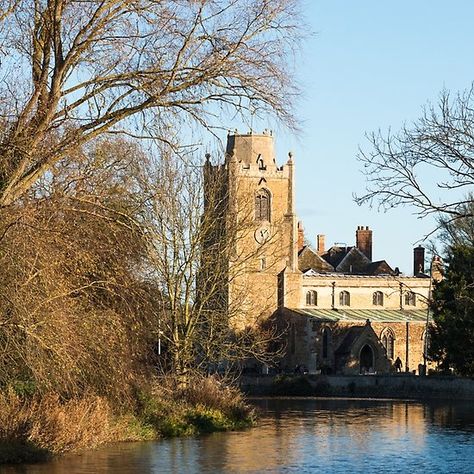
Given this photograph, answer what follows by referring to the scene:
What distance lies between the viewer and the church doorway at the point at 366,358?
73.8 metres

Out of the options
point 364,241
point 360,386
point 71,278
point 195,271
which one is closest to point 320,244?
point 364,241

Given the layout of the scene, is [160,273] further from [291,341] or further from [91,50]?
[291,341]

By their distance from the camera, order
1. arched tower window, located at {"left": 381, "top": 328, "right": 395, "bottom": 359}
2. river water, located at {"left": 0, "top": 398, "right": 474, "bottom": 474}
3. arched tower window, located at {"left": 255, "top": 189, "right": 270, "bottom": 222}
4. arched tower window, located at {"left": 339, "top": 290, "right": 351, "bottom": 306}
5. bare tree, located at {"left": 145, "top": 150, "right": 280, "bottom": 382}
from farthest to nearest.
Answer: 1. arched tower window, located at {"left": 339, "top": 290, "right": 351, "bottom": 306}
2. arched tower window, located at {"left": 255, "top": 189, "right": 270, "bottom": 222}
3. arched tower window, located at {"left": 381, "top": 328, "right": 395, "bottom": 359}
4. bare tree, located at {"left": 145, "top": 150, "right": 280, "bottom": 382}
5. river water, located at {"left": 0, "top": 398, "right": 474, "bottom": 474}

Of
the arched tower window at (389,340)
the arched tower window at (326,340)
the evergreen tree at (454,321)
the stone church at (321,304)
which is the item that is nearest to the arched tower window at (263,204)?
the stone church at (321,304)

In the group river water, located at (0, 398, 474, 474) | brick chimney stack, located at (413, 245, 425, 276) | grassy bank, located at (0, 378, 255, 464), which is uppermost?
brick chimney stack, located at (413, 245, 425, 276)

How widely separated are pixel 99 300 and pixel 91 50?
24.1 ft

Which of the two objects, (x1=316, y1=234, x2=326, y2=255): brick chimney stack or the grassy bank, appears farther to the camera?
(x1=316, y1=234, x2=326, y2=255): brick chimney stack

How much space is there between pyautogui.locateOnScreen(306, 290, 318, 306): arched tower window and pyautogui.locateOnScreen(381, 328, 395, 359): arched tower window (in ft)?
21.1

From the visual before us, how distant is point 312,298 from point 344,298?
2.78 meters

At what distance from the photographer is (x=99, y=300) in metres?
21.5

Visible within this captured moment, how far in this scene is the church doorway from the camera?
73.8 m

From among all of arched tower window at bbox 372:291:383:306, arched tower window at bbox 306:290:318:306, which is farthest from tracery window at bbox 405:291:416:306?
arched tower window at bbox 306:290:318:306

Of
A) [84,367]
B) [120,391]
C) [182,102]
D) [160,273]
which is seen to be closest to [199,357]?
[160,273]

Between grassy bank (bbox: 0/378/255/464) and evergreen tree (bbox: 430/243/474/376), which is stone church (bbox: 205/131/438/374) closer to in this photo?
evergreen tree (bbox: 430/243/474/376)
